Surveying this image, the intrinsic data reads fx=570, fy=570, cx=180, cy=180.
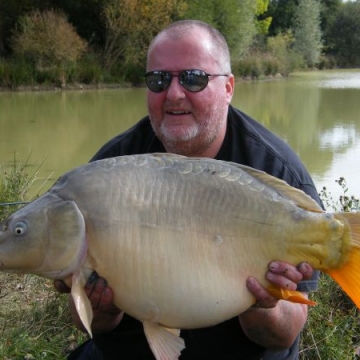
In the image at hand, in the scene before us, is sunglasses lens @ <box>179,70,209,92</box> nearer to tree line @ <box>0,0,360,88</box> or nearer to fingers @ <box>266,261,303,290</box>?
fingers @ <box>266,261,303,290</box>

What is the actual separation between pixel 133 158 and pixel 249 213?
257 mm

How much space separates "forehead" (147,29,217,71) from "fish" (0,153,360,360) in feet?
1.89

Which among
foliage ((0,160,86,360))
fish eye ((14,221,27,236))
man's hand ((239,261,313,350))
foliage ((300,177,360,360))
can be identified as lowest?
foliage ((0,160,86,360))

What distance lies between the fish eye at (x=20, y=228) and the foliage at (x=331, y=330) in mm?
1020

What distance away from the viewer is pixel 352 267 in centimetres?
107

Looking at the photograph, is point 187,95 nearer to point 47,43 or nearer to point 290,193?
point 290,193

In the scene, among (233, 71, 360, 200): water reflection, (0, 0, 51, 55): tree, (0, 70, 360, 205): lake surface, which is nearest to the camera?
(233, 71, 360, 200): water reflection

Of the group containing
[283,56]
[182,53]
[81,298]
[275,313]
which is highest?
[182,53]

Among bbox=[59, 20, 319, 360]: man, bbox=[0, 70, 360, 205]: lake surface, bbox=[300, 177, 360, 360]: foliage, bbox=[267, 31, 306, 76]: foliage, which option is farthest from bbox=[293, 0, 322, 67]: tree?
bbox=[59, 20, 319, 360]: man

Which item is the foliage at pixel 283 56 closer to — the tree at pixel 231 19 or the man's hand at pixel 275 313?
the tree at pixel 231 19

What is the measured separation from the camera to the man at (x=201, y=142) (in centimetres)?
144

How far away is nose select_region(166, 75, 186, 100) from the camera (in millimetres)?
1598

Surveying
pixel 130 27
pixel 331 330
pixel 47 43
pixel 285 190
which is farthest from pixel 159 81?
pixel 130 27

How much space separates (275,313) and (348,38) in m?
33.2
